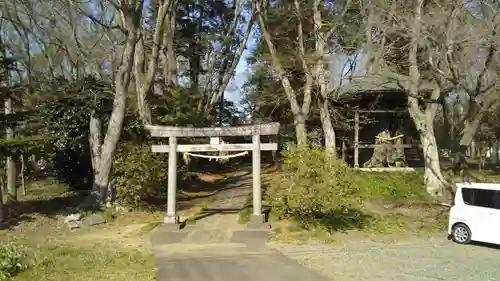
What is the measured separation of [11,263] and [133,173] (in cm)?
797

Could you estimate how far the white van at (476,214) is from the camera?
12492mm

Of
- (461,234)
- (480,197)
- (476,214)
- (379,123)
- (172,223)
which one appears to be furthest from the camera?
(379,123)

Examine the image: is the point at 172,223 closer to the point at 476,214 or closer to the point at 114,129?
the point at 114,129

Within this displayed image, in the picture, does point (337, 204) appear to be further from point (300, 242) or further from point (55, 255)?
point (55, 255)

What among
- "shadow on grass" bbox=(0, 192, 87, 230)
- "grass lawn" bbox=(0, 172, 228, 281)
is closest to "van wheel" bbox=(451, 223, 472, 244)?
"grass lawn" bbox=(0, 172, 228, 281)

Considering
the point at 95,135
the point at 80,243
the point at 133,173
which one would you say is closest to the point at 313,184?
the point at 80,243

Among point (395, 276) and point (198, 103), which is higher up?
point (198, 103)

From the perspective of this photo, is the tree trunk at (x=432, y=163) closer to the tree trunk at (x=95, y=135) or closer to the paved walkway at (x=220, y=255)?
the paved walkway at (x=220, y=255)

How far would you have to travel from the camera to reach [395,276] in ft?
29.9

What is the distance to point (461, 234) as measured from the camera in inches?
521

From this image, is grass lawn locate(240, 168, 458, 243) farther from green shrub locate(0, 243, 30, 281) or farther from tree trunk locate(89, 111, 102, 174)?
green shrub locate(0, 243, 30, 281)

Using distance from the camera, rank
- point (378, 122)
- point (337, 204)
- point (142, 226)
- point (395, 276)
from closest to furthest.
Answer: point (395, 276) → point (337, 204) → point (142, 226) → point (378, 122)

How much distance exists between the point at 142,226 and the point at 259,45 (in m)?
14.7

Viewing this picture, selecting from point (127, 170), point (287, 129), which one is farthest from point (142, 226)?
point (287, 129)
